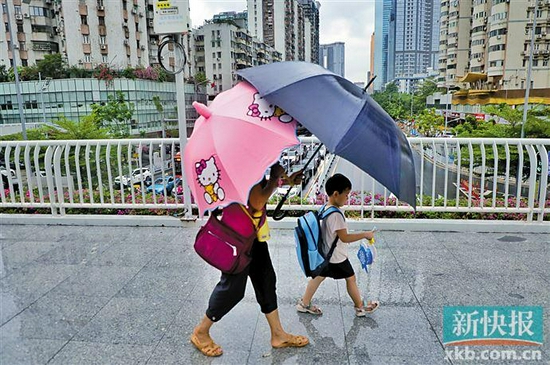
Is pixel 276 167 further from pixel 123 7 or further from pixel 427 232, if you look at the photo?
pixel 123 7

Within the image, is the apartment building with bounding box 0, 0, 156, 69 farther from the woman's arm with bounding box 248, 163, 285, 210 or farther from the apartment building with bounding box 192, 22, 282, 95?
the woman's arm with bounding box 248, 163, 285, 210

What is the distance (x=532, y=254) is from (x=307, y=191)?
260 cm

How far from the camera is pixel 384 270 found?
3816mm

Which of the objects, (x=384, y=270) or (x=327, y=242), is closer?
(x=327, y=242)

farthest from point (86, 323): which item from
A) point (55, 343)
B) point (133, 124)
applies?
point (133, 124)

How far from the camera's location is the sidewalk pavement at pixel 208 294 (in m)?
2.61

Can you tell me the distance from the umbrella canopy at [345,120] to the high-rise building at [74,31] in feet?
182

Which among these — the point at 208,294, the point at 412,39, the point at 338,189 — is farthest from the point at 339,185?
the point at 412,39

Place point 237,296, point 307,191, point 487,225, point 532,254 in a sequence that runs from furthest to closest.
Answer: point 307,191
point 487,225
point 532,254
point 237,296

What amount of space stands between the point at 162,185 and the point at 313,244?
308cm

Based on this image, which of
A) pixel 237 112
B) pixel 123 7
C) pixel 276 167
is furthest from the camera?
pixel 123 7

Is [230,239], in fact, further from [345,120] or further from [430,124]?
[430,124]

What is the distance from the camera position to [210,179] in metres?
2.11

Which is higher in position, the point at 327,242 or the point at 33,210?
the point at 327,242
